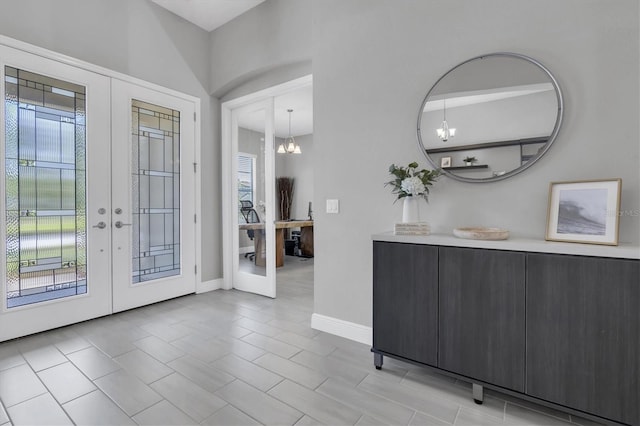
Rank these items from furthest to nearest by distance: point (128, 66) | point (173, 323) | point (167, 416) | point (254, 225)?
1. point (254, 225)
2. point (128, 66)
3. point (173, 323)
4. point (167, 416)

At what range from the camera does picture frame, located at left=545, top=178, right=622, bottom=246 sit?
1561 mm

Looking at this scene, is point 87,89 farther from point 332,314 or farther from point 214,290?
point 332,314

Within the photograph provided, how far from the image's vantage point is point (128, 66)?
10.7 ft

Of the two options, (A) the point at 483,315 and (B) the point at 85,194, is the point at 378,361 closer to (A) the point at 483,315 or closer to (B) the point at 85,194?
(A) the point at 483,315

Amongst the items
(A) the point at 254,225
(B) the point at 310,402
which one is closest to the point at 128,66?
(A) the point at 254,225

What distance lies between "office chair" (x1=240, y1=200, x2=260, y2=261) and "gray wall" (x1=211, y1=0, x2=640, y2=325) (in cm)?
152

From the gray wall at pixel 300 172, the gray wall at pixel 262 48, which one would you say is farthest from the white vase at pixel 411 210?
the gray wall at pixel 300 172

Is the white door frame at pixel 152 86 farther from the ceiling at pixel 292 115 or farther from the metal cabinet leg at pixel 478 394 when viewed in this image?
the metal cabinet leg at pixel 478 394

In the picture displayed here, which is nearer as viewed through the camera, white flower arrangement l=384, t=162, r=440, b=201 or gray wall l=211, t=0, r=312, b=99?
white flower arrangement l=384, t=162, r=440, b=201

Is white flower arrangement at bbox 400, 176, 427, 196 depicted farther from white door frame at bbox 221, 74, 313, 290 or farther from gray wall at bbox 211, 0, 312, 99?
white door frame at bbox 221, 74, 313, 290

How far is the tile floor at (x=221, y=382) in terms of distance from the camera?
5.34 feet

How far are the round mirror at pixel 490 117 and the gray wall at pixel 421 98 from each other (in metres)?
0.06

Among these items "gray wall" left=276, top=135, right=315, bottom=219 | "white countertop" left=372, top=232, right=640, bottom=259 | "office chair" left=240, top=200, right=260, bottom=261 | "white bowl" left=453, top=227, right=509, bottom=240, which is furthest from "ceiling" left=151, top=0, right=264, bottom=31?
"gray wall" left=276, top=135, right=315, bottom=219

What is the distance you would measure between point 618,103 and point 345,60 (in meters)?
1.85
